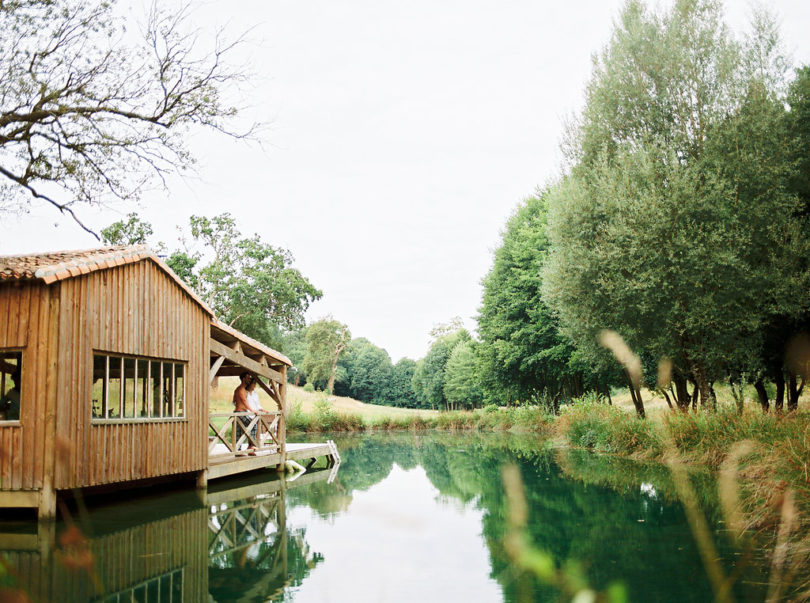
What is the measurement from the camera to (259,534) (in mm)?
9539

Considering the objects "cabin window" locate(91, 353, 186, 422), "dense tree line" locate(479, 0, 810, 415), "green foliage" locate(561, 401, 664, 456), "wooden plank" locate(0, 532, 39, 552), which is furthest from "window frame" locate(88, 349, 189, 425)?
"green foliage" locate(561, 401, 664, 456)

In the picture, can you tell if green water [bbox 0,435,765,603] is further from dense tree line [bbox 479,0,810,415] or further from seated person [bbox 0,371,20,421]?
dense tree line [bbox 479,0,810,415]

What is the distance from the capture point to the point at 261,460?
16.6 meters

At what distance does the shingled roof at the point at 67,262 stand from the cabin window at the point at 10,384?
1.33m

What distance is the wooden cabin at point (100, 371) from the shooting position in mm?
10344

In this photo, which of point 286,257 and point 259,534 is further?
point 286,257

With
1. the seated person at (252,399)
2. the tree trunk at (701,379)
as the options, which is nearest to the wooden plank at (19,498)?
the seated person at (252,399)

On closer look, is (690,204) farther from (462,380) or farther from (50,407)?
(462,380)

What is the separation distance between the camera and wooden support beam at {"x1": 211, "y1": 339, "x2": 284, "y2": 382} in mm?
15320

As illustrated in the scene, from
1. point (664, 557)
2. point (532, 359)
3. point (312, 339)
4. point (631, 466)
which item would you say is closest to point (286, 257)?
point (532, 359)

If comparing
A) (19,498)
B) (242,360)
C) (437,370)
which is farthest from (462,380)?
(19,498)

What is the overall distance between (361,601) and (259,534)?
3.79m

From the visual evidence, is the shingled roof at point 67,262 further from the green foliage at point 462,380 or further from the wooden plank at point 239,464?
the green foliage at point 462,380

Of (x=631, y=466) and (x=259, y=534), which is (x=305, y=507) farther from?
(x=631, y=466)
